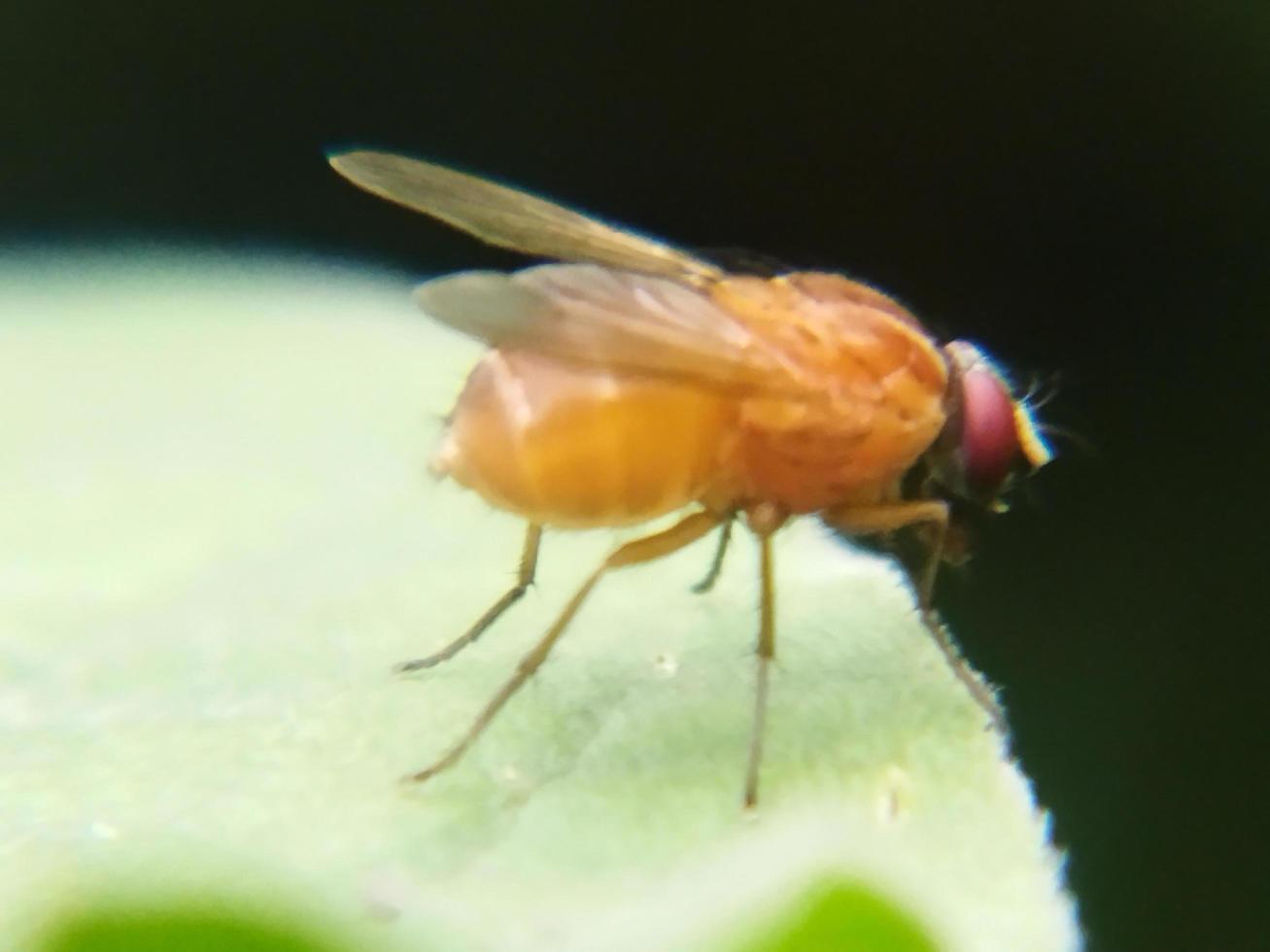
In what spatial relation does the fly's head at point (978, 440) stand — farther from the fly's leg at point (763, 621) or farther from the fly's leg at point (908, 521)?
the fly's leg at point (763, 621)

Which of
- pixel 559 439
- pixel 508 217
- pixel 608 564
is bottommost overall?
pixel 608 564

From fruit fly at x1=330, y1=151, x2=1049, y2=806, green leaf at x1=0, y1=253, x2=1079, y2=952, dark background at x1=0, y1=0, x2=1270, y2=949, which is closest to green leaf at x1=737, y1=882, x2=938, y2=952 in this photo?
green leaf at x1=0, y1=253, x2=1079, y2=952

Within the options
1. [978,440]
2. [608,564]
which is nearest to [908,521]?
[978,440]

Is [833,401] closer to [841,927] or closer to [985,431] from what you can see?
[985,431]

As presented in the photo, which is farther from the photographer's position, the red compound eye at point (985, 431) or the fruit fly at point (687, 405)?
the red compound eye at point (985, 431)

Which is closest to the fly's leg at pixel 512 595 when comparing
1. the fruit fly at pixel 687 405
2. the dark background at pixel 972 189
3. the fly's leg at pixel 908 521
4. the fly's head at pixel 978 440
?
the fruit fly at pixel 687 405

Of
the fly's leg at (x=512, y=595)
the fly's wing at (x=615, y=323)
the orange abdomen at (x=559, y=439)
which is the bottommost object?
the fly's leg at (x=512, y=595)
